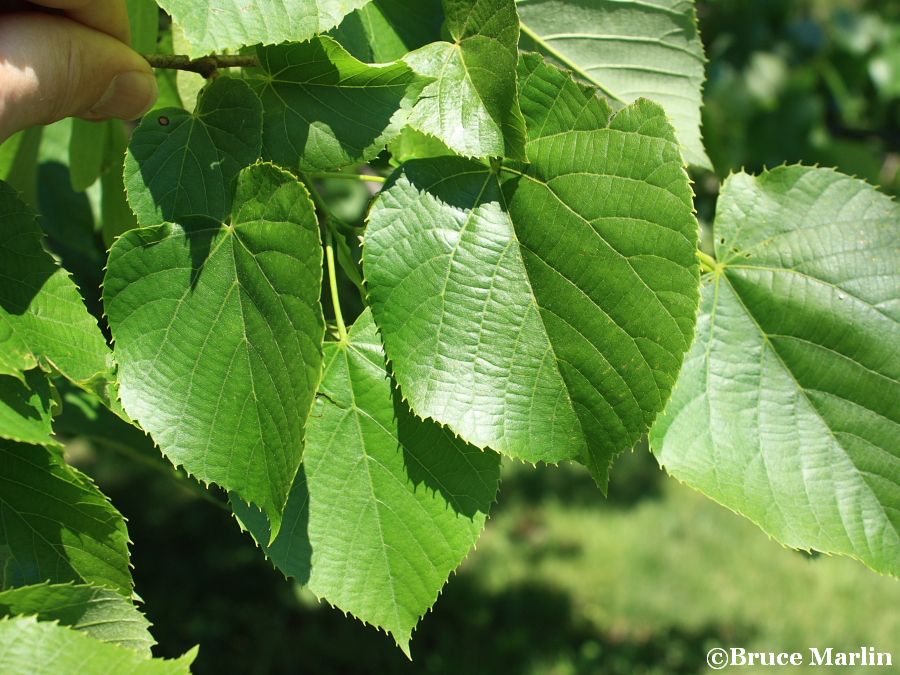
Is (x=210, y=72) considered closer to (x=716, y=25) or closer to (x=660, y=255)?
(x=660, y=255)

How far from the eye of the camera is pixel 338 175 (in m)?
0.95

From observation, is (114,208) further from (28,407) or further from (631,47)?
(631,47)

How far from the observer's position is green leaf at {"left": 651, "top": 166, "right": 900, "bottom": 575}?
92 cm

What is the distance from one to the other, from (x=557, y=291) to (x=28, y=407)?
21.8 inches

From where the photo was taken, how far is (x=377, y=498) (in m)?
0.90

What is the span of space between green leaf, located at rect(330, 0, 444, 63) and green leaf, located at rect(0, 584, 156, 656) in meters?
0.68

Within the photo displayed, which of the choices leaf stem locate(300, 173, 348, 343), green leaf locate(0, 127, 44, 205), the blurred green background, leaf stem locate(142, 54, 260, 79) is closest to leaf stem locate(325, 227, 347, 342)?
leaf stem locate(300, 173, 348, 343)

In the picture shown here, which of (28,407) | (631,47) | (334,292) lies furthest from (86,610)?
(631,47)

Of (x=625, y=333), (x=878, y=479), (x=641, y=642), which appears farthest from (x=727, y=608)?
(x=625, y=333)

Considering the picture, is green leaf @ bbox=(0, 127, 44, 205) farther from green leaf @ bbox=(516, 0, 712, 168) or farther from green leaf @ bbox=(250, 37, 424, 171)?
green leaf @ bbox=(516, 0, 712, 168)

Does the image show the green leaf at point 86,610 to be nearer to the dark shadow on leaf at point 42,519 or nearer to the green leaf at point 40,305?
the dark shadow on leaf at point 42,519

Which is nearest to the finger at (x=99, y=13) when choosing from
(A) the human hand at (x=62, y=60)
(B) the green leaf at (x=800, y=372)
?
(A) the human hand at (x=62, y=60)

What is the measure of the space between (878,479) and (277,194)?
760mm

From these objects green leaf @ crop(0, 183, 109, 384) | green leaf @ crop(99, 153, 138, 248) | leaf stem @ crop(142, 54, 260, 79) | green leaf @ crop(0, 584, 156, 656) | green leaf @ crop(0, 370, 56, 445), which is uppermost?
leaf stem @ crop(142, 54, 260, 79)
